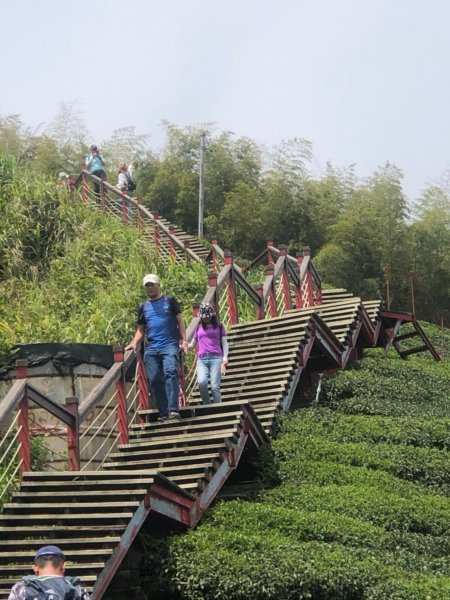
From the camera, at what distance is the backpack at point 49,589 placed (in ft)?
20.2

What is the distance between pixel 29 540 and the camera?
886cm

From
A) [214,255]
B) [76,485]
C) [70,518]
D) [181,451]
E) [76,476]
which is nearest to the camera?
[70,518]

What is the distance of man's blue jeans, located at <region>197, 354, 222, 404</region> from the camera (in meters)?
12.1

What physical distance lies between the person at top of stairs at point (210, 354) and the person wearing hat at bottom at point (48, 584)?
5.78 meters

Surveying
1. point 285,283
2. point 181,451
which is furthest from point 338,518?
point 285,283

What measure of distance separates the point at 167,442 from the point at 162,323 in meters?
1.17

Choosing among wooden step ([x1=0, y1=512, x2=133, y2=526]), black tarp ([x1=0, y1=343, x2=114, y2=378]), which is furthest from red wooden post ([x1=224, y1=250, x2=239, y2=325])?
wooden step ([x1=0, y1=512, x2=133, y2=526])

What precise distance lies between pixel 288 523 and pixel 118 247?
1166cm

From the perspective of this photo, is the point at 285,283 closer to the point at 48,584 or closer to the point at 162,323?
the point at 162,323

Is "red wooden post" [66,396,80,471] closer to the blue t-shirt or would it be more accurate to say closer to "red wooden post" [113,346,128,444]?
"red wooden post" [113,346,128,444]

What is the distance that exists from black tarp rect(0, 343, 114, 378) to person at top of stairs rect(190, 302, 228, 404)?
49.0 inches

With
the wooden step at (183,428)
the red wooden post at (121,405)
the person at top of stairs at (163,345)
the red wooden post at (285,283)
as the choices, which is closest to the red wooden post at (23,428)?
the red wooden post at (121,405)

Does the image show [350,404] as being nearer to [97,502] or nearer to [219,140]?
[97,502]

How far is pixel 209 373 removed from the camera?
12156mm
